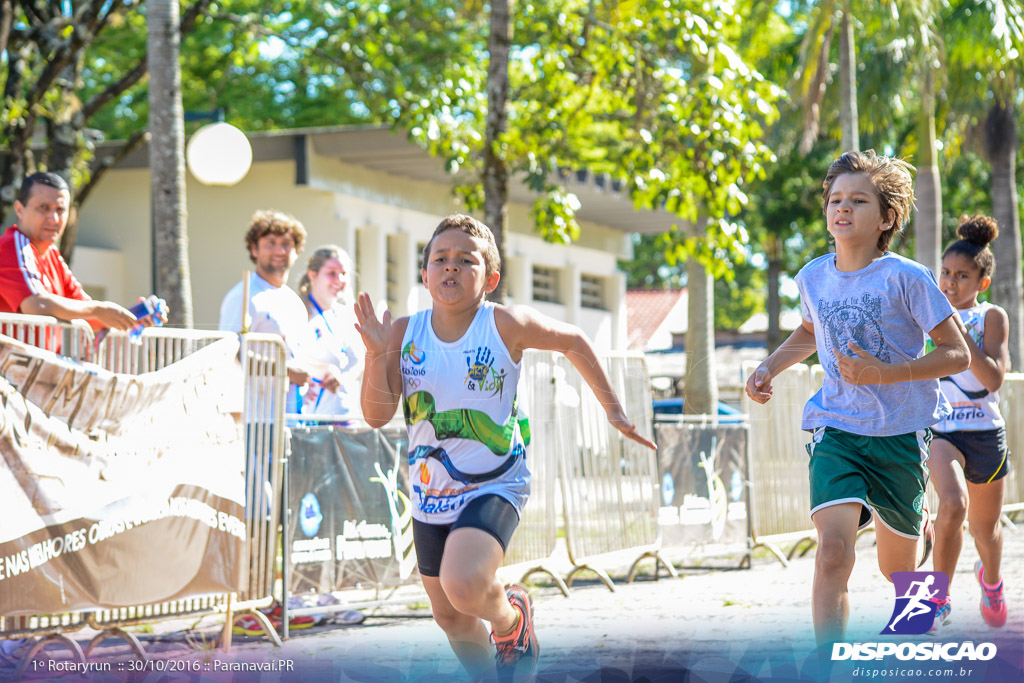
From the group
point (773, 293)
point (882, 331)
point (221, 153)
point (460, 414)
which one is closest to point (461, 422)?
point (460, 414)

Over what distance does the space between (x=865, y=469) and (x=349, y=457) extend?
3.76 m

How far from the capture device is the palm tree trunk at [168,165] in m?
10.1

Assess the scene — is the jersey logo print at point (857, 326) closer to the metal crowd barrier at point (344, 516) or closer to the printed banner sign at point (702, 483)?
the metal crowd barrier at point (344, 516)

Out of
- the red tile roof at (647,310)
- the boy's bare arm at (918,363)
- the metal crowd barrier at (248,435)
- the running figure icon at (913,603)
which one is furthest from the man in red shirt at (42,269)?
the red tile roof at (647,310)

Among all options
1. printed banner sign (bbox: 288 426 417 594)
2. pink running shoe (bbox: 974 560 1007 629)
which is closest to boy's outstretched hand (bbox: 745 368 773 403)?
pink running shoe (bbox: 974 560 1007 629)

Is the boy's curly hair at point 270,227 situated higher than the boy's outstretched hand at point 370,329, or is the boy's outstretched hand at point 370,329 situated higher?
the boy's curly hair at point 270,227

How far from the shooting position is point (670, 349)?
44719 millimetres

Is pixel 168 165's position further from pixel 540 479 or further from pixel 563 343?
pixel 563 343

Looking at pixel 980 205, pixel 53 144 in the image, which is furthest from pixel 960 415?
pixel 980 205

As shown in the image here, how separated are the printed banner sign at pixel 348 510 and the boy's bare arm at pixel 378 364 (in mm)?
2796

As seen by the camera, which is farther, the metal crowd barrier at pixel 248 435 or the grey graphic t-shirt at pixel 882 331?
the metal crowd barrier at pixel 248 435

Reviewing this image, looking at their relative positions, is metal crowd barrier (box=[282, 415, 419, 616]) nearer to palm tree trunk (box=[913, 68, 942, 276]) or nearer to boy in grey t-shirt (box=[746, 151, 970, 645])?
boy in grey t-shirt (box=[746, 151, 970, 645])

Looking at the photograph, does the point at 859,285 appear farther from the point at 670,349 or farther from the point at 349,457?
the point at 670,349

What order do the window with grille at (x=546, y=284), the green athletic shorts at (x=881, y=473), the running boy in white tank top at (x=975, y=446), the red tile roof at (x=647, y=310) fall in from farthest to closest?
1. the red tile roof at (x=647, y=310)
2. the window with grille at (x=546, y=284)
3. the running boy in white tank top at (x=975, y=446)
4. the green athletic shorts at (x=881, y=473)
